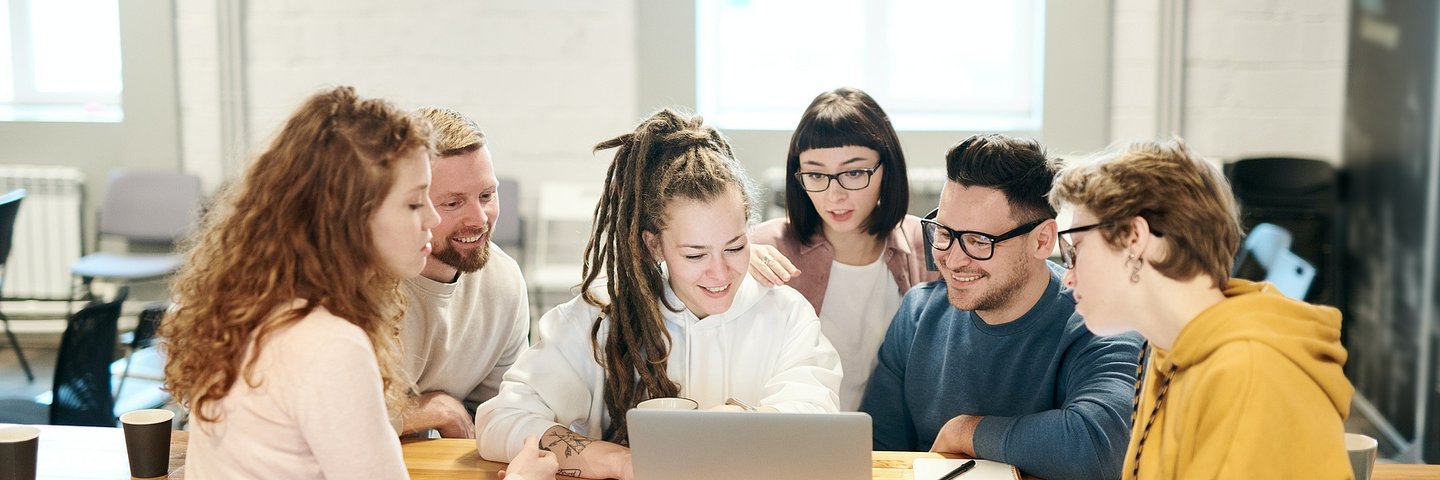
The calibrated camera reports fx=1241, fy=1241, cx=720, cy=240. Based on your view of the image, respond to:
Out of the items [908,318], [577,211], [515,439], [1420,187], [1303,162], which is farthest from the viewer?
[577,211]

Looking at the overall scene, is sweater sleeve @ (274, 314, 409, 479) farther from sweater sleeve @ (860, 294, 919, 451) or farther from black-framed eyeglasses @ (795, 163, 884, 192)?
black-framed eyeglasses @ (795, 163, 884, 192)

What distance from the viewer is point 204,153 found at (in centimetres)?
507

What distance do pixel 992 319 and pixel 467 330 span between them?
0.95 metres

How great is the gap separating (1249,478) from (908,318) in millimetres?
945

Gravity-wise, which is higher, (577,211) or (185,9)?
(185,9)

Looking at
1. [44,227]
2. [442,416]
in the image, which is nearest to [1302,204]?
[442,416]

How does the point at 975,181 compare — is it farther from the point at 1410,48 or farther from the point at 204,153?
the point at 204,153

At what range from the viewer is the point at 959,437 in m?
1.89

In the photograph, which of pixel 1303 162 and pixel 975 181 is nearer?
pixel 975 181

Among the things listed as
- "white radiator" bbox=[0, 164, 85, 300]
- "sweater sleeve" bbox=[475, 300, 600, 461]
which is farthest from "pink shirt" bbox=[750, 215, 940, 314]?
"white radiator" bbox=[0, 164, 85, 300]

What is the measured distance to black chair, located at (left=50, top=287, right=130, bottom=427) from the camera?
2.64 metres

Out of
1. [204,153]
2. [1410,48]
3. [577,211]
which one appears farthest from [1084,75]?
[204,153]

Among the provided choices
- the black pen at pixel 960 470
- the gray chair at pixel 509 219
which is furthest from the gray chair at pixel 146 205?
the black pen at pixel 960 470

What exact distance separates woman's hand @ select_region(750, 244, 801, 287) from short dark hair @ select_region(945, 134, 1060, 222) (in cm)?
33
